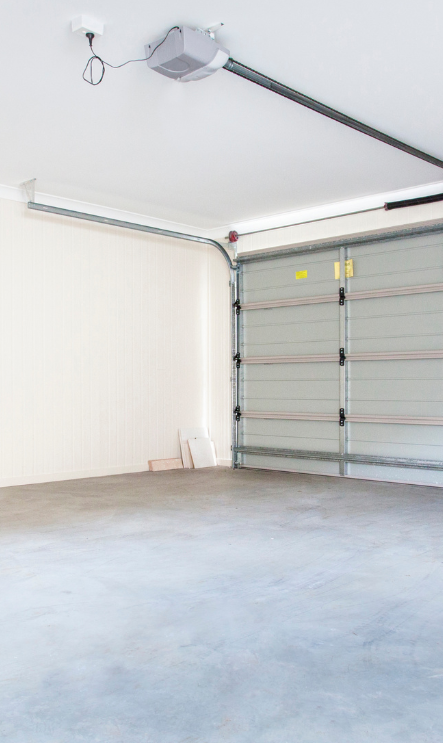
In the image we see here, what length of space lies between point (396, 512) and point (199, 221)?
15.3ft

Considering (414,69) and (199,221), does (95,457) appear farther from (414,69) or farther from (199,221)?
(414,69)

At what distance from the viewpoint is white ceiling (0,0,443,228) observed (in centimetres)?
373

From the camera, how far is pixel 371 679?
7.72 feet

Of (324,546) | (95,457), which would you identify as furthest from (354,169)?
(95,457)

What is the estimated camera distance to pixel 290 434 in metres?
8.06

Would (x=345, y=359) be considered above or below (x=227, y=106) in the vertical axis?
below

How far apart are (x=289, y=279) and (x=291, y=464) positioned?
2.34 metres

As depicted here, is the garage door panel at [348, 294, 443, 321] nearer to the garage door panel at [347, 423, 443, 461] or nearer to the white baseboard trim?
the garage door panel at [347, 423, 443, 461]

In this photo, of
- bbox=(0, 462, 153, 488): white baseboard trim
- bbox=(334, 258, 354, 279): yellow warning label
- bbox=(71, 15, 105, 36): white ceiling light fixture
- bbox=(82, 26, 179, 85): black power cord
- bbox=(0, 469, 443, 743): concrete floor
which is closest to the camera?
bbox=(0, 469, 443, 743): concrete floor

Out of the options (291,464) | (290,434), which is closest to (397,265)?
(290,434)

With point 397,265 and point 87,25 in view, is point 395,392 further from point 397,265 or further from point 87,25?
point 87,25

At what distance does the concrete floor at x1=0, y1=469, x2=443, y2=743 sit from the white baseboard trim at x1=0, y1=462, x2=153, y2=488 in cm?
148

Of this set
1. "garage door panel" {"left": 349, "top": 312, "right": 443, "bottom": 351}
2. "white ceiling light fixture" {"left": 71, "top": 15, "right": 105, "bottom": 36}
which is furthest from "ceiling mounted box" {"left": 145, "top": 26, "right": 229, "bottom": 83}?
"garage door panel" {"left": 349, "top": 312, "right": 443, "bottom": 351}

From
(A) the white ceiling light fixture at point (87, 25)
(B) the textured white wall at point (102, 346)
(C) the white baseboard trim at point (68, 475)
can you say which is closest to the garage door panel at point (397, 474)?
(B) the textured white wall at point (102, 346)
